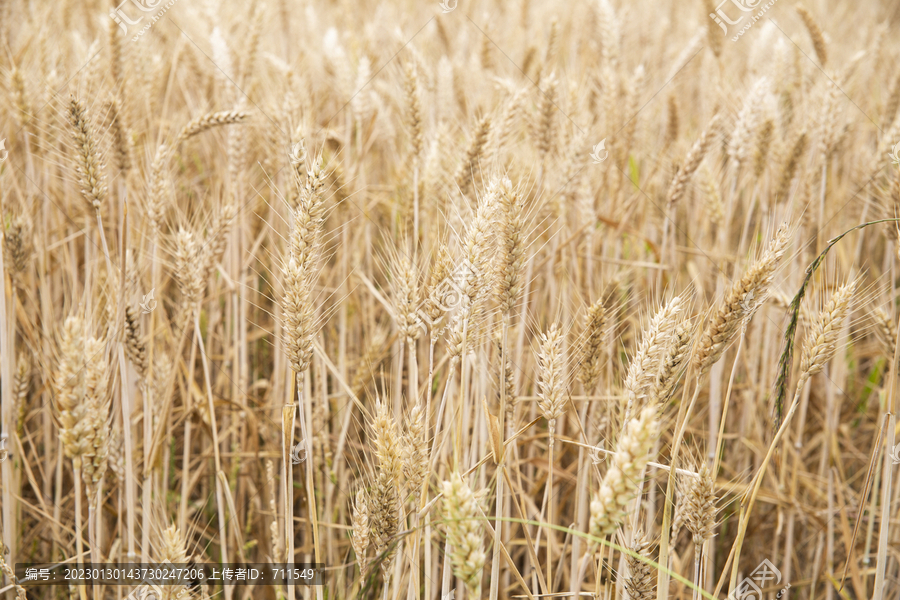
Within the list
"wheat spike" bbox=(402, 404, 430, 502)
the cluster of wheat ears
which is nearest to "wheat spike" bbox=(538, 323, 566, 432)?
the cluster of wheat ears

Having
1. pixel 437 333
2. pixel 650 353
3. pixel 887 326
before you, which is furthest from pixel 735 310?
pixel 887 326

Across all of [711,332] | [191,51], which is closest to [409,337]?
[711,332]

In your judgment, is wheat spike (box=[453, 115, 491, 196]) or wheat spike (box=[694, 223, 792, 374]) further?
wheat spike (box=[453, 115, 491, 196])

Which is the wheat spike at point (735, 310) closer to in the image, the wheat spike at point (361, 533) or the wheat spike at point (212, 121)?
the wheat spike at point (361, 533)

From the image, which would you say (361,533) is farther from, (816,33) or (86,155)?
(816,33)

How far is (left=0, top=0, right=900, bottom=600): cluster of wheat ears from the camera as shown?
121 cm

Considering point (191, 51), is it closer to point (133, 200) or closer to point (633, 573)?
point (133, 200)

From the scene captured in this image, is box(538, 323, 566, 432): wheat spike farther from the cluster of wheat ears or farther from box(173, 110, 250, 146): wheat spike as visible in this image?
box(173, 110, 250, 146): wheat spike

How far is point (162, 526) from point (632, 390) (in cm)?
147

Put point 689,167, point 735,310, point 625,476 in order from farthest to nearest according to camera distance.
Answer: point 689,167, point 735,310, point 625,476

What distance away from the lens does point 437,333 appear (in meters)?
1.30

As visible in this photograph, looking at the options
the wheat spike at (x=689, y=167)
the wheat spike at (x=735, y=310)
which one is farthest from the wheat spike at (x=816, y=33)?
the wheat spike at (x=735, y=310)

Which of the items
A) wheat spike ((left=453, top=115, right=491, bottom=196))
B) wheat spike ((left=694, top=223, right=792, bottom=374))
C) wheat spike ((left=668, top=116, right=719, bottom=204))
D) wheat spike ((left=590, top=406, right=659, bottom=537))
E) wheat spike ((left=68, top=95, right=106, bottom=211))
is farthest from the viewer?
wheat spike ((left=668, top=116, right=719, bottom=204))

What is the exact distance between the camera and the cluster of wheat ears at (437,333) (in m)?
1.21
